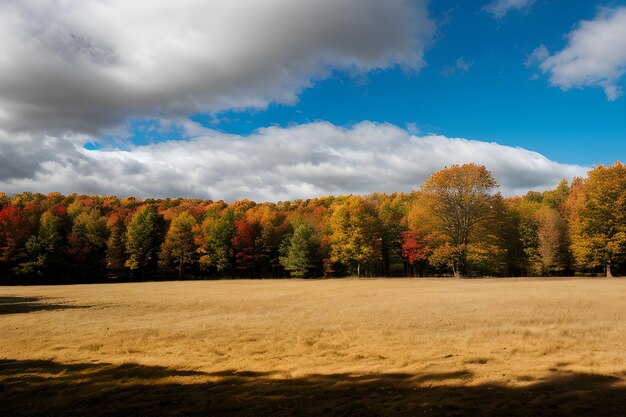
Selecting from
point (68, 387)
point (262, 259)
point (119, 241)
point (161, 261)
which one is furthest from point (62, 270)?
point (68, 387)

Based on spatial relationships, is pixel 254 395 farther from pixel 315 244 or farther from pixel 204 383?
pixel 315 244

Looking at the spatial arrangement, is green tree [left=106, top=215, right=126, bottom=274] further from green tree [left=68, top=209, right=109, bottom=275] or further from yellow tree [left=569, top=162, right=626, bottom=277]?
yellow tree [left=569, top=162, right=626, bottom=277]

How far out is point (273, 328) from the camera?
17.6 meters

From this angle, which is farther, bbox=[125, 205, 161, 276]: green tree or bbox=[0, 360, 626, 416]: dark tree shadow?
bbox=[125, 205, 161, 276]: green tree

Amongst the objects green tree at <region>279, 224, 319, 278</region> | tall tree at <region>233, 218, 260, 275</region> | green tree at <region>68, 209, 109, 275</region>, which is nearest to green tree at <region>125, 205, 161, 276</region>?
green tree at <region>68, 209, 109, 275</region>

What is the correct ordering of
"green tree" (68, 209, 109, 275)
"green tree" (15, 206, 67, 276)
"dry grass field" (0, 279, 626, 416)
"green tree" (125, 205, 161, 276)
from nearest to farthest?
"dry grass field" (0, 279, 626, 416) → "green tree" (15, 206, 67, 276) → "green tree" (68, 209, 109, 275) → "green tree" (125, 205, 161, 276)

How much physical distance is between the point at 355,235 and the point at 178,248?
1541 inches

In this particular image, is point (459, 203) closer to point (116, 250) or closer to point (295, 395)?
point (295, 395)

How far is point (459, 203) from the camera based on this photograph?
58.5m

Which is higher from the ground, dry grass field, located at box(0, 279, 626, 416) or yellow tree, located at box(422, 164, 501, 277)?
yellow tree, located at box(422, 164, 501, 277)

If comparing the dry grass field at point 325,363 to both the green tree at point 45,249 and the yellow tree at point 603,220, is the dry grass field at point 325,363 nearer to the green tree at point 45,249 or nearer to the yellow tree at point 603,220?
the yellow tree at point 603,220

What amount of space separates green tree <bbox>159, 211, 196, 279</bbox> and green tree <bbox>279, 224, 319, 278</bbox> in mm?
20252

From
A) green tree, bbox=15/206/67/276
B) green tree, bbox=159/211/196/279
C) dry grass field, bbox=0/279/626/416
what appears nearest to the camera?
dry grass field, bbox=0/279/626/416

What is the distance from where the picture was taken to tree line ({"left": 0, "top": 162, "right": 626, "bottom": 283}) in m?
57.8
